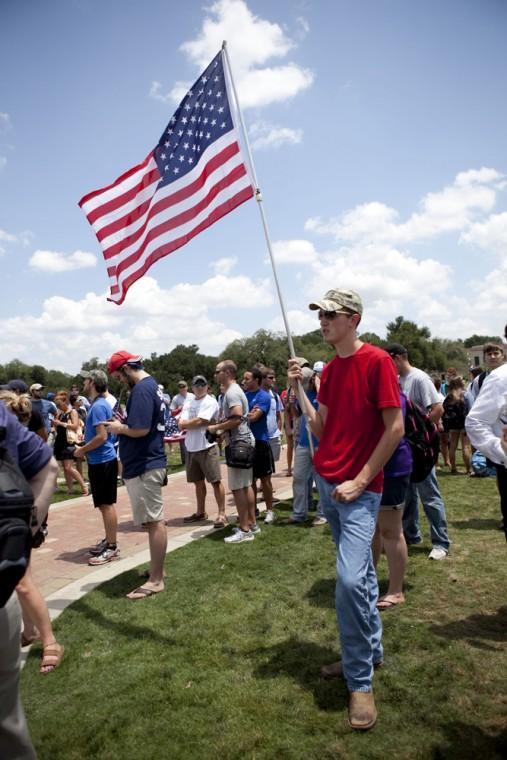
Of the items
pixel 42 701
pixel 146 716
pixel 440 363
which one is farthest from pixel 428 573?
pixel 440 363

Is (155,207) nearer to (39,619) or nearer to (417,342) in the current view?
(39,619)

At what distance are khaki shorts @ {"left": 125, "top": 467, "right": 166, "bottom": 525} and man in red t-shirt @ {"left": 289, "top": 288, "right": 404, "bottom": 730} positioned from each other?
202 centimetres

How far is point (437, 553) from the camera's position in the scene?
5.23 meters

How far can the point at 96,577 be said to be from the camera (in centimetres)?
530

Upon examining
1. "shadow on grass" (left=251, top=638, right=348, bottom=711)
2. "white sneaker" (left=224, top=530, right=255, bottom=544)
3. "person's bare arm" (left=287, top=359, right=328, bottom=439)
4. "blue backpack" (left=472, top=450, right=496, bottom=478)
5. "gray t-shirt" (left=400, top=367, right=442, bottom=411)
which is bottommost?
"blue backpack" (left=472, top=450, right=496, bottom=478)

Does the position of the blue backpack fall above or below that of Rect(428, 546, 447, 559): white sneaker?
below

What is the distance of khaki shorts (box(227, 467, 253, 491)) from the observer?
6207mm

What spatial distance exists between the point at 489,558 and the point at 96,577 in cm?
378

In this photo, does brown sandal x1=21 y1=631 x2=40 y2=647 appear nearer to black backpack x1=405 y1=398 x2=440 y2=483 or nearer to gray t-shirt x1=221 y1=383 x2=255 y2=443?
gray t-shirt x1=221 y1=383 x2=255 y2=443

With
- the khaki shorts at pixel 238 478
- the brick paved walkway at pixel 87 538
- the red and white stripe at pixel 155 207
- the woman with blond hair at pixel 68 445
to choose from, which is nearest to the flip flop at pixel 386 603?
the khaki shorts at pixel 238 478

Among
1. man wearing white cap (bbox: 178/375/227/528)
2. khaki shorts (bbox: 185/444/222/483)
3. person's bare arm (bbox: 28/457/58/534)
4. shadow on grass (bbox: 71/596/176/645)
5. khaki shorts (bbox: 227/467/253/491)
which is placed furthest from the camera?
khaki shorts (bbox: 185/444/222/483)

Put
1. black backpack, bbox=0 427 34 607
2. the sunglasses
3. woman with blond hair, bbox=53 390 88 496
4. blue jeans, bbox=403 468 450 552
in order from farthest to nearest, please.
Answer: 1. woman with blond hair, bbox=53 390 88 496
2. blue jeans, bbox=403 468 450 552
3. the sunglasses
4. black backpack, bbox=0 427 34 607

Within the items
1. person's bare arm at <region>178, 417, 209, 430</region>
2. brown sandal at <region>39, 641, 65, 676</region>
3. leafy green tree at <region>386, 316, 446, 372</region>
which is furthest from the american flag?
leafy green tree at <region>386, 316, 446, 372</region>

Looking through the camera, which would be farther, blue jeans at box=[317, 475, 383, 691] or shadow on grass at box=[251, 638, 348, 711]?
shadow on grass at box=[251, 638, 348, 711]
